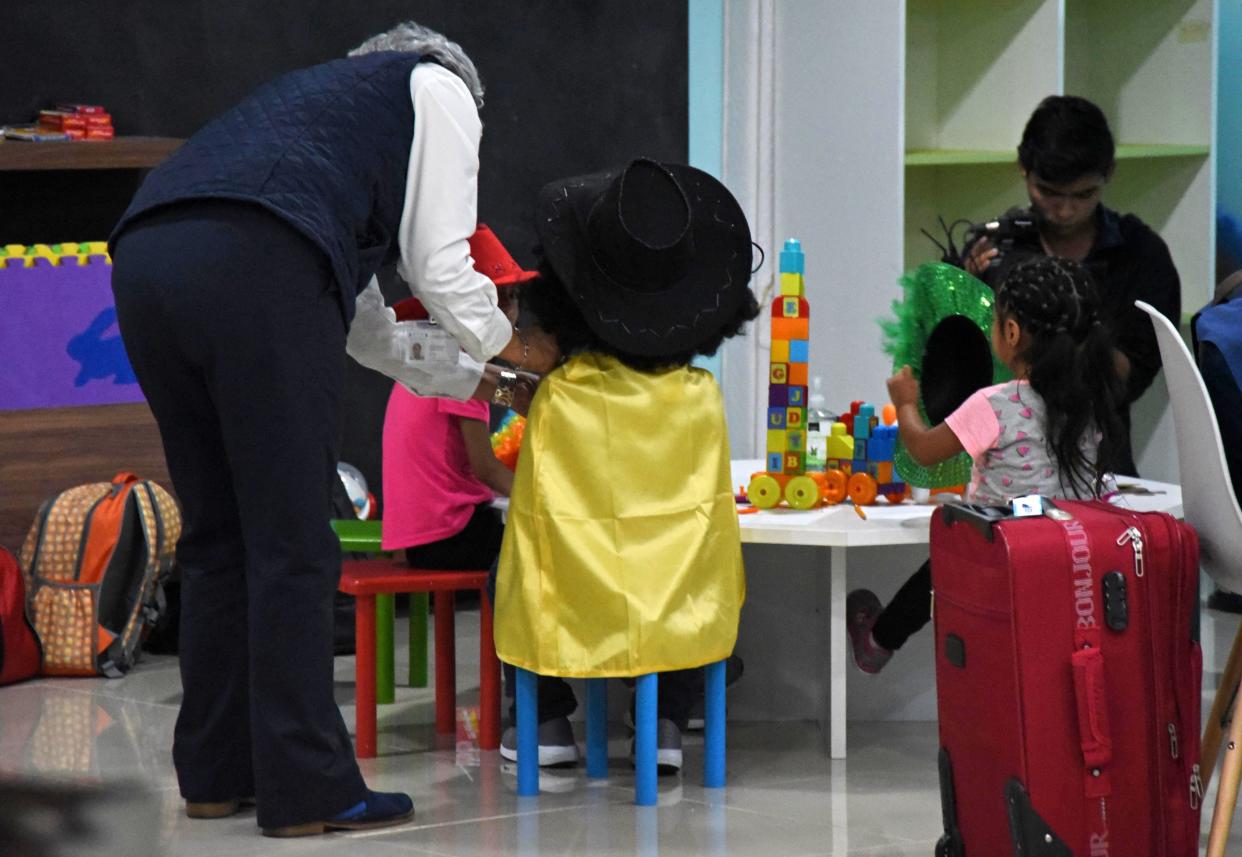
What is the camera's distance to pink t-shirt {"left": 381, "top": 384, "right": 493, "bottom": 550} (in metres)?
3.77

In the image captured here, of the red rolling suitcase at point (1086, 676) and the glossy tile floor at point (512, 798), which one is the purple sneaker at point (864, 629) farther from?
the red rolling suitcase at point (1086, 676)

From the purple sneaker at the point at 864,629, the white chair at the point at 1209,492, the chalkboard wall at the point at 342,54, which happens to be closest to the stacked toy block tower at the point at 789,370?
the purple sneaker at the point at 864,629

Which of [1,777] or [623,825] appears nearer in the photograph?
[623,825]

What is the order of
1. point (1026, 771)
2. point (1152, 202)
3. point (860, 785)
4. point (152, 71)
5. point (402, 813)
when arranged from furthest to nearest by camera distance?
point (1152, 202) → point (152, 71) → point (860, 785) → point (402, 813) → point (1026, 771)

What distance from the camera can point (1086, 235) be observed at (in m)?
4.29

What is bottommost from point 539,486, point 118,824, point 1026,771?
point 118,824

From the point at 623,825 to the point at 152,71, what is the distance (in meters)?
2.71

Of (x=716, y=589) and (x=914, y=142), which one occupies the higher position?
(x=914, y=142)

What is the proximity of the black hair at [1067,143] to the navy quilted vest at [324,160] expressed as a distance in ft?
5.28

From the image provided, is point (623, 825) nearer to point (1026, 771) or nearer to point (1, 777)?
point (1026, 771)

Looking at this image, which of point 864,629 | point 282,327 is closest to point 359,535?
point 864,629

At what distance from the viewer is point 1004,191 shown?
203 inches

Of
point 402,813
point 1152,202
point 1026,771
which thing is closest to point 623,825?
point 402,813

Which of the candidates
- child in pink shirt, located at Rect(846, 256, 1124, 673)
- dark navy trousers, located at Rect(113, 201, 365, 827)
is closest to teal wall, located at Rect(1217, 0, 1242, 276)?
child in pink shirt, located at Rect(846, 256, 1124, 673)
